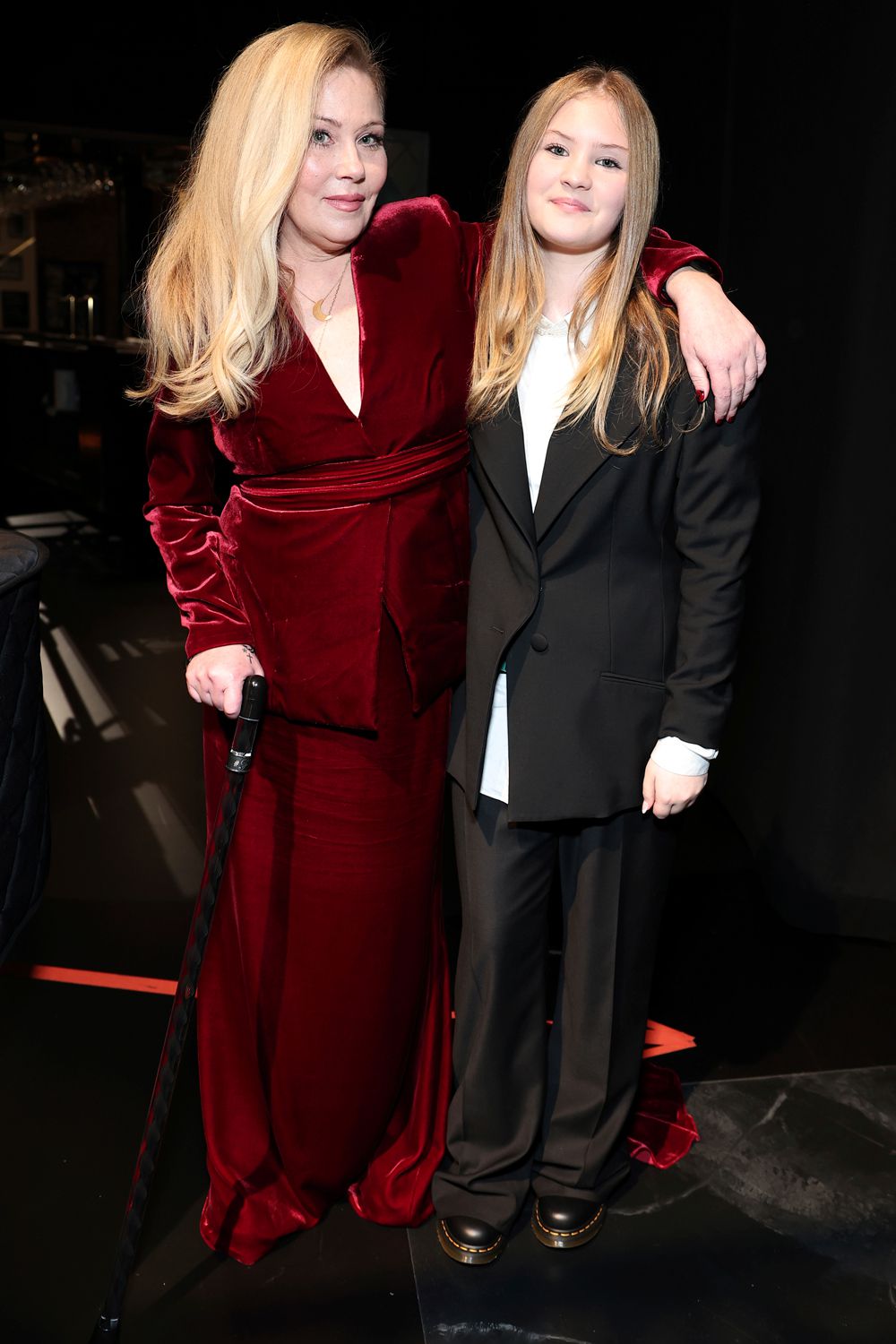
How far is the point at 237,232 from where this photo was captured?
1.69 meters

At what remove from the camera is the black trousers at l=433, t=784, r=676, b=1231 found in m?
2.01

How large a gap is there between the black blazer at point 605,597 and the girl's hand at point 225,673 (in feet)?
1.15

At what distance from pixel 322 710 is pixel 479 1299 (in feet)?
3.38

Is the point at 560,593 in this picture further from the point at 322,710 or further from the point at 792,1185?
the point at 792,1185

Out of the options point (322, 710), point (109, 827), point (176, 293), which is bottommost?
point (109, 827)

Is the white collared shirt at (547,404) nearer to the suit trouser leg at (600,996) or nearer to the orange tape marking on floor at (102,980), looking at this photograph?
the suit trouser leg at (600,996)

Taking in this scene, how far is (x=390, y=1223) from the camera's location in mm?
2186

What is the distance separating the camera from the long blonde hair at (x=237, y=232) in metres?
1.63

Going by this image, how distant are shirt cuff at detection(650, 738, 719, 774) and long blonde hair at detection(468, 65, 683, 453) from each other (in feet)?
1.48

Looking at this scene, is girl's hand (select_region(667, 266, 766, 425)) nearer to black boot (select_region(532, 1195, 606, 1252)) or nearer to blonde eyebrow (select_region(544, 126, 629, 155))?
blonde eyebrow (select_region(544, 126, 629, 155))

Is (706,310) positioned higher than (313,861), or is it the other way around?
(706,310)

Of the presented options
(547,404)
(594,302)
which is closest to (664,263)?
(594,302)

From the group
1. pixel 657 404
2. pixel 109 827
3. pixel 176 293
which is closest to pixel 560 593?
pixel 657 404

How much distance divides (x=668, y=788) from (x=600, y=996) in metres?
0.44
